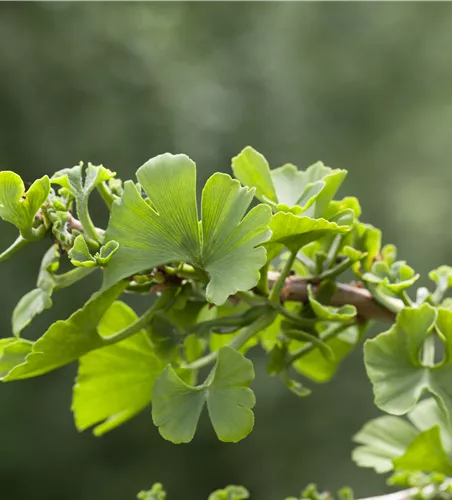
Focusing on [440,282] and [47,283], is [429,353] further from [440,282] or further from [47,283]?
[47,283]

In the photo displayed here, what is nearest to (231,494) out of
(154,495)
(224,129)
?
(154,495)

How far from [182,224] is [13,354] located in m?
0.10

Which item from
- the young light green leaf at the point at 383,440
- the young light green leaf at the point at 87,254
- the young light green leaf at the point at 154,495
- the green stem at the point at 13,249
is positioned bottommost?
the young light green leaf at the point at 154,495

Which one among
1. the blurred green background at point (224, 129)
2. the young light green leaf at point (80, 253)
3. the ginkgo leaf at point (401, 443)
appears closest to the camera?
the young light green leaf at point (80, 253)

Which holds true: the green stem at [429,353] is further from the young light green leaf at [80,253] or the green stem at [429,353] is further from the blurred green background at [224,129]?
the blurred green background at [224,129]

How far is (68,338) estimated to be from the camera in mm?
269

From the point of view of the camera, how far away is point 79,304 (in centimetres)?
189

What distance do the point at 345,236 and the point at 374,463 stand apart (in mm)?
143

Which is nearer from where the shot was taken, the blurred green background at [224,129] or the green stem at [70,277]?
the green stem at [70,277]

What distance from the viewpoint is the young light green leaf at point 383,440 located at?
38 cm

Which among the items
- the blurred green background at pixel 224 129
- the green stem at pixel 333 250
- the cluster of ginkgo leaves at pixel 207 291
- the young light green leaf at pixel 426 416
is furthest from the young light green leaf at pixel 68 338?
the blurred green background at pixel 224 129

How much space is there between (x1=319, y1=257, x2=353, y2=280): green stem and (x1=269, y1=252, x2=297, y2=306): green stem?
1.2 inches

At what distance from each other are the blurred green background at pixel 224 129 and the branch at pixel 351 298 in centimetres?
159

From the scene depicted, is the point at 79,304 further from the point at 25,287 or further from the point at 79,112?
the point at 79,112
